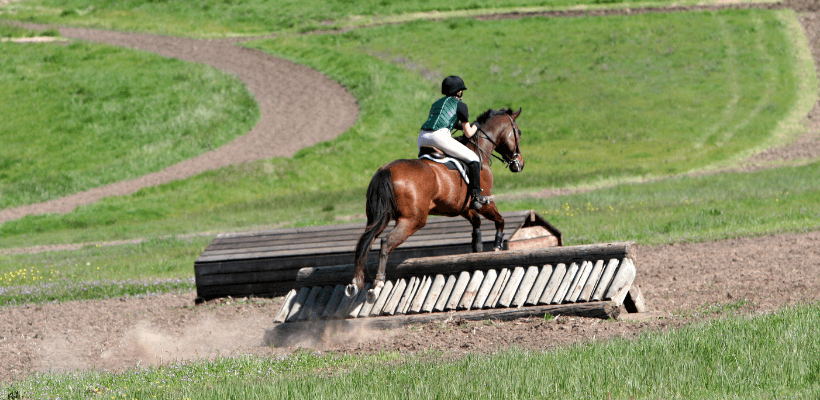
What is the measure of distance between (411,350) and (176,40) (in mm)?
43010

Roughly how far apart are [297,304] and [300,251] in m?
2.10

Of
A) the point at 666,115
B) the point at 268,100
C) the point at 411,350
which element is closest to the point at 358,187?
the point at 268,100

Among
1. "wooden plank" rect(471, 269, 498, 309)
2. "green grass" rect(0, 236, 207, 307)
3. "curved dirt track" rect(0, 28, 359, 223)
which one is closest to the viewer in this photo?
"wooden plank" rect(471, 269, 498, 309)

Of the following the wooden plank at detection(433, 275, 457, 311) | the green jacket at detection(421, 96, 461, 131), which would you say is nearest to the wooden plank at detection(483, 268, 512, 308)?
the wooden plank at detection(433, 275, 457, 311)

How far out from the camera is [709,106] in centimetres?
3628

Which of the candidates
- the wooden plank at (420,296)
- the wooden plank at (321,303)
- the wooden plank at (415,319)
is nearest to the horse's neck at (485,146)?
the wooden plank at (420,296)

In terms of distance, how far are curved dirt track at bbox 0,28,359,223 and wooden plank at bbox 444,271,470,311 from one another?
20.8 m

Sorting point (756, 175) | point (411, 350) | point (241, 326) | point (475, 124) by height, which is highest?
point (475, 124)

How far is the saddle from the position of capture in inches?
392

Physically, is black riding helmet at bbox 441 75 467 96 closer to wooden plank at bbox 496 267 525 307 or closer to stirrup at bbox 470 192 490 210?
stirrup at bbox 470 192 490 210

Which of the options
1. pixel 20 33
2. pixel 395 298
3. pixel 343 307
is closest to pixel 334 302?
pixel 343 307

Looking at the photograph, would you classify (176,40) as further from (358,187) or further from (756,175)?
(756,175)

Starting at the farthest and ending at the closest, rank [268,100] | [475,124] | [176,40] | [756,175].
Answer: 1. [176,40]
2. [268,100]
3. [756,175]
4. [475,124]

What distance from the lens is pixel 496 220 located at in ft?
35.5
